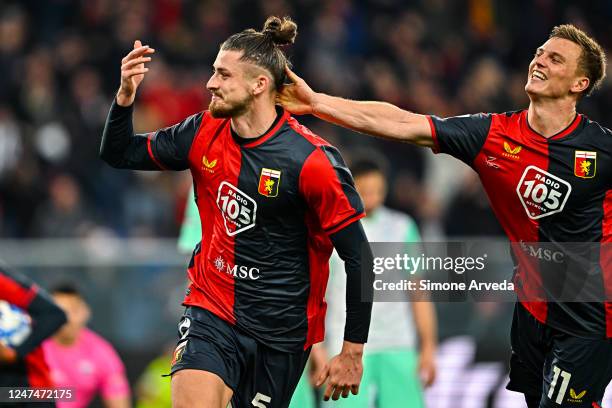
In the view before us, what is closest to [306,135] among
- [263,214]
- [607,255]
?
[263,214]

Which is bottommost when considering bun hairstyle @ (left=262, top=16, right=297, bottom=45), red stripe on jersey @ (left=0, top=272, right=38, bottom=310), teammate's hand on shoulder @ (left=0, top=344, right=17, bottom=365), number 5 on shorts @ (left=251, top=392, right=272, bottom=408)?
teammate's hand on shoulder @ (left=0, top=344, right=17, bottom=365)

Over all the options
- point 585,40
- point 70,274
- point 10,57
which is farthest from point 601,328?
point 10,57

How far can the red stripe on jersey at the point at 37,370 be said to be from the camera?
6.84m

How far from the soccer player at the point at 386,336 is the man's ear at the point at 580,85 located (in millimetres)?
2605

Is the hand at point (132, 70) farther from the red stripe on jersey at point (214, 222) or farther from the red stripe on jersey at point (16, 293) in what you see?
the red stripe on jersey at point (16, 293)

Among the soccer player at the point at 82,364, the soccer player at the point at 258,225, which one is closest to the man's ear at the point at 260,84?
the soccer player at the point at 258,225

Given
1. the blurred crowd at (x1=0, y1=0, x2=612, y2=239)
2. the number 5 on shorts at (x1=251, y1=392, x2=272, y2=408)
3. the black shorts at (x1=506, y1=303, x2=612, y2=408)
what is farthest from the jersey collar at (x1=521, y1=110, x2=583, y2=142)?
the blurred crowd at (x1=0, y1=0, x2=612, y2=239)

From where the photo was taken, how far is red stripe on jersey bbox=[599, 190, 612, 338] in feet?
20.6

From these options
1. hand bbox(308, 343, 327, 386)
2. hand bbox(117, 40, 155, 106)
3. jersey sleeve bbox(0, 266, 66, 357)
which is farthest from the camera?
hand bbox(308, 343, 327, 386)

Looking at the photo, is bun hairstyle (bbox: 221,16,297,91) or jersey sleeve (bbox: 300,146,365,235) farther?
bun hairstyle (bbox: 221,16,297,91)

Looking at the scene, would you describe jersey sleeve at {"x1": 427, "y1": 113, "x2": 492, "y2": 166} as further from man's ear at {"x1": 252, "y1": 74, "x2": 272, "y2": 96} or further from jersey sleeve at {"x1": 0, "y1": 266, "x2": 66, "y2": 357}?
jersey sleeve at {"x1": 0, "y1": 266, "x2": 66, "y2": 357}

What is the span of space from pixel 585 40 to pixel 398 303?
3.19m

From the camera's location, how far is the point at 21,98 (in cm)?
1411

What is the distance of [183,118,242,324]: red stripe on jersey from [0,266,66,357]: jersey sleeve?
2.79ft
